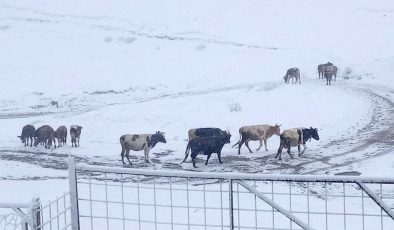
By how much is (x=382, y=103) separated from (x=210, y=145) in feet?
42.0

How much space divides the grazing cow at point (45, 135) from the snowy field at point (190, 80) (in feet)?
1.51

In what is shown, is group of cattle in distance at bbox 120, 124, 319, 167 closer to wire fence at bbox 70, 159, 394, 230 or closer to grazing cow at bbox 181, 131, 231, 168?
grazing cow at bbox 181, 131, 231, 168

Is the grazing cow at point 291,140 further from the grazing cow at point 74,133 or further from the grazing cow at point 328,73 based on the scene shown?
the grazing cow at point 328,73

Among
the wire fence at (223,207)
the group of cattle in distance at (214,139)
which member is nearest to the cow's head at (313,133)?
the group of cattle in distance at (214,139)

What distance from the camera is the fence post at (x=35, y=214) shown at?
5.20 metres

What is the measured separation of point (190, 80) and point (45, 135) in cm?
1936

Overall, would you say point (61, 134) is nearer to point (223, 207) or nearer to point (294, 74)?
point (223, 207)

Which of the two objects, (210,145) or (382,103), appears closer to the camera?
(210,145)

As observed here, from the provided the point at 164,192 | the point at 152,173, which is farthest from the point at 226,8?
the point at 152,173

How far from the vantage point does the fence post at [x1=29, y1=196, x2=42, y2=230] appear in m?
5.20

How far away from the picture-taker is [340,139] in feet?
66.6

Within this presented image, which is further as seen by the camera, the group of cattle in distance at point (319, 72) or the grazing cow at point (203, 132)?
the group of cattle in distance at point (319, 72)

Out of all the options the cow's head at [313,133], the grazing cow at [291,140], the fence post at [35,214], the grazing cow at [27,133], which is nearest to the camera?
the fence post at [35,214]

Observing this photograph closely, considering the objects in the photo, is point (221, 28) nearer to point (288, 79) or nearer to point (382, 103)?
point (288, 79)
